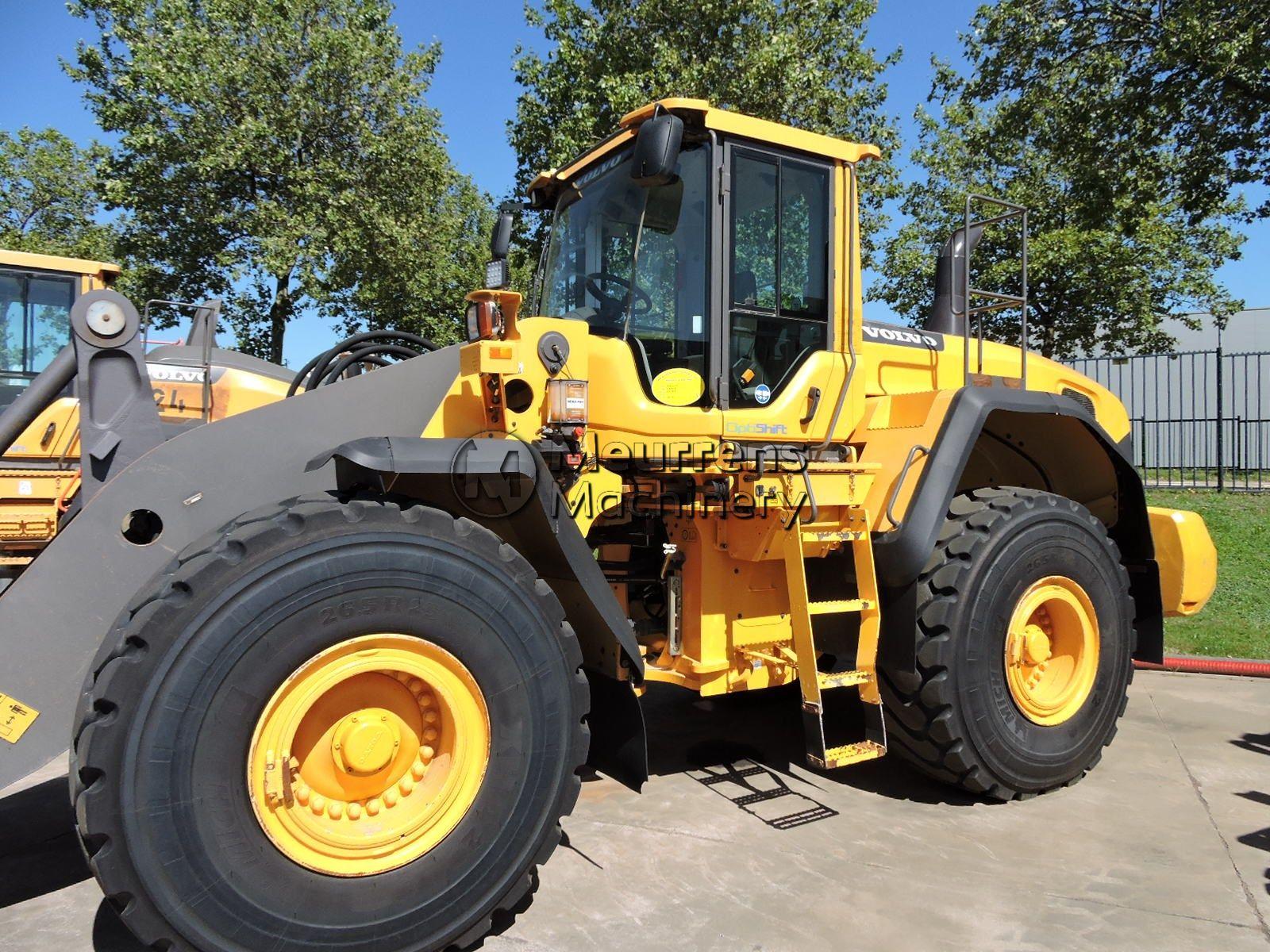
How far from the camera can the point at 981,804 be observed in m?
4.02

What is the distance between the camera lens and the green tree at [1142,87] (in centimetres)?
938

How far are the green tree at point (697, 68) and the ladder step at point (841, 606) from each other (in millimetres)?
8830

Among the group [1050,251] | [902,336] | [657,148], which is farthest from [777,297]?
[1050,251]

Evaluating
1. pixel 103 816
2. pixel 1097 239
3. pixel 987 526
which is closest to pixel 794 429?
pixel 987 526

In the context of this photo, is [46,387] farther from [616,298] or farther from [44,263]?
[44,263]

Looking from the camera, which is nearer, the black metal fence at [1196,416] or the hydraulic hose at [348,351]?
the hydraulic hose at [348,351]

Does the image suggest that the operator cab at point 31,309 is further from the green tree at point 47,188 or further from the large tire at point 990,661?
the green tree at point 47,188

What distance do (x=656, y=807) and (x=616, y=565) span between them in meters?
1.11

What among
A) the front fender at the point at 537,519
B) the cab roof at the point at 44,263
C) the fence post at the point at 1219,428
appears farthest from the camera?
the fence post at the point at 1219,428

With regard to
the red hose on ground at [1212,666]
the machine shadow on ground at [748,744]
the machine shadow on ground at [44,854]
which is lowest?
the machine shadow on ground at [44,854]

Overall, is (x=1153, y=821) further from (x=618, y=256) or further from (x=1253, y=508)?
(x=1253, y=508)

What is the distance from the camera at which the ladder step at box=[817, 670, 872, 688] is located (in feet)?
12.0

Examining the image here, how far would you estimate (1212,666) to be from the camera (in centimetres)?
632

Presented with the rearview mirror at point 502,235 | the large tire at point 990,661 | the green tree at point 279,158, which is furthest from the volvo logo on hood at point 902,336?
the green tree at point 279,158
